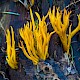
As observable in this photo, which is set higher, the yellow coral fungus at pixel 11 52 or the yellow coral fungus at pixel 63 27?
the yellow coral fungus at pixel 63 27

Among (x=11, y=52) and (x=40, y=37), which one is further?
(x=11, y=52)

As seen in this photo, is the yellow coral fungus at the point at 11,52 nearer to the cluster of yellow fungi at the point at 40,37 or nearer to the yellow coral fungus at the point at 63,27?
the cluster of yellow fungi at the point at 40,37

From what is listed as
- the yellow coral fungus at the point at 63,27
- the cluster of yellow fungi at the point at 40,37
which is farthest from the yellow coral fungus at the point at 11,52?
the yellow coral fungus at the point at 63,27

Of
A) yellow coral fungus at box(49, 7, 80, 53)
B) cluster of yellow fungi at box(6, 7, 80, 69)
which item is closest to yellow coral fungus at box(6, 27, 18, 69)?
cluster of yellow fungi at box(6, 7, 80, 69)

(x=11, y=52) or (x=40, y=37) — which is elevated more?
(x=40, y=37)

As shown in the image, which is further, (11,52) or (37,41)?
(11,52)

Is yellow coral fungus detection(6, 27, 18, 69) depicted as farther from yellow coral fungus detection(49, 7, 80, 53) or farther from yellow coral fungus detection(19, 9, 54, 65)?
yellow coral fungus detection(49, 7, 80, 53)

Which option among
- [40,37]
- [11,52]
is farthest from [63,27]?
[11,52]

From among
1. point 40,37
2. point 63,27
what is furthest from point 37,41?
point 63,27

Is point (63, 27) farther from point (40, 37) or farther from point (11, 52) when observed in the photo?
point (11, 52)

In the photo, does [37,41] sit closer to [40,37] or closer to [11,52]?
[40,37]

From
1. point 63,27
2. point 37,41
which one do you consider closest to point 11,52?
point 37,41

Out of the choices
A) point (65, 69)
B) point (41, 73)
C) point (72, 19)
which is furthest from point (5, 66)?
point (72, 19)
